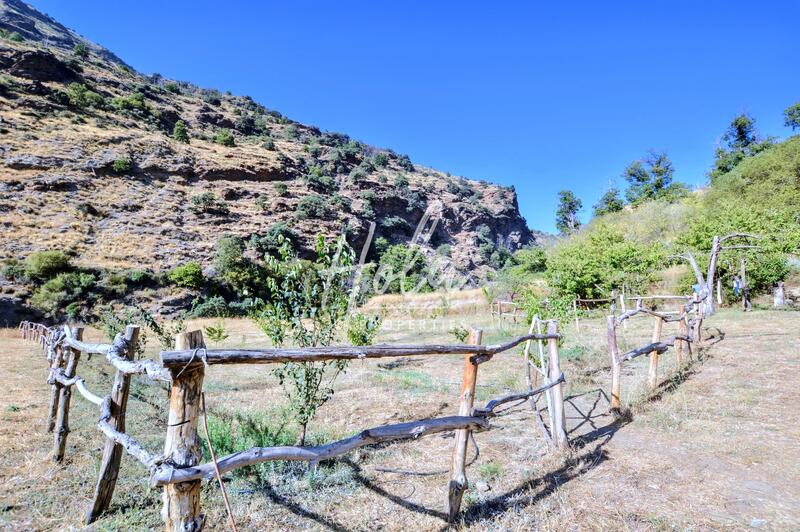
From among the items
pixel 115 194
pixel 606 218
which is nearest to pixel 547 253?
pixel 606 218

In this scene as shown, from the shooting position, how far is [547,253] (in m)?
38.3

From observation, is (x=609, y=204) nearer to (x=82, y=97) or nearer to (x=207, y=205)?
(x=207, y=205)

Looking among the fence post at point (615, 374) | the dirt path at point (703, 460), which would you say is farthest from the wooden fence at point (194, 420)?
the fence post at point (615, 374)

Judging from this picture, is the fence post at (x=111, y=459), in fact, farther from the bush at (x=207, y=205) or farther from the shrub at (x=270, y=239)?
the bush at (x=207, y=205)

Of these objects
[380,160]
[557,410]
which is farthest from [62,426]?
[380,160]

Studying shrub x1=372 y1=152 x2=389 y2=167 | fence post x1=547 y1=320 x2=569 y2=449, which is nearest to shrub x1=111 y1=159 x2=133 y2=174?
shrub x1=372 y1=152 x2=389 y2=167

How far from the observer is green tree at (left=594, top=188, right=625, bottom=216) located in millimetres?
44531

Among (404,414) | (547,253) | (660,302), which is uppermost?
(547,253)

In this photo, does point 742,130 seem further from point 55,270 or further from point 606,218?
point 55,270

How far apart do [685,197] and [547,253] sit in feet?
47.8

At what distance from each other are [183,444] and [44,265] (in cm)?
3230

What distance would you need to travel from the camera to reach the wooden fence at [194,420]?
200cm

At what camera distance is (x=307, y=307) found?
14.4ft

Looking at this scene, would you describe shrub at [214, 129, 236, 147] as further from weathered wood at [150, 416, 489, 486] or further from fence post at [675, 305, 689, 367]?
Result: weathered wood at [150, 416, 489, 486]
